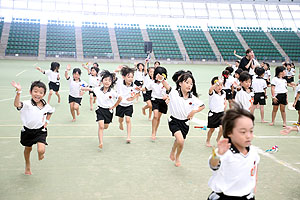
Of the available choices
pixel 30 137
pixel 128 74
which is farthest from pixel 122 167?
pixel 128 74

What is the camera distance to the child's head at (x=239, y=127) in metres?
2.50

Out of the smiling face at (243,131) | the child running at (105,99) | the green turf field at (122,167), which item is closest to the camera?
the smiling face at (243,131)

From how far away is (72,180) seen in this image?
436 cm

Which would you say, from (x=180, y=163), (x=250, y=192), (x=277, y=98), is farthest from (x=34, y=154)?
(x=277, y=98)

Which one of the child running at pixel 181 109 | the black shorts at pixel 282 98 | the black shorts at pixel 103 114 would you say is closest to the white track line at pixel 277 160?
the child running at pixel 181 109

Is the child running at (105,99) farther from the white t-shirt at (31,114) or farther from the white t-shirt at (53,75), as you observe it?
the white t-shirt at (53,75)

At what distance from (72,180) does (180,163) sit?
1.92m

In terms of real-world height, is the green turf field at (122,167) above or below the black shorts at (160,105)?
below

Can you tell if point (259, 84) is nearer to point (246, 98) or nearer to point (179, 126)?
point (246, 98)

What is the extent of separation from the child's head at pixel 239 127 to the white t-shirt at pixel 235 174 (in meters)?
0.12

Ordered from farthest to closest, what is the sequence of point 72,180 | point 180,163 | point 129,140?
point 129,140, point 180,163, point 72,180

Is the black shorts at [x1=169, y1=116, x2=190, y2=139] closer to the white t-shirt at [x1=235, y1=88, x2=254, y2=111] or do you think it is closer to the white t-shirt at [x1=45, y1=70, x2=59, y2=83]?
the white t-shirt at [x1=235, y1=88, x2=254, y2=111]

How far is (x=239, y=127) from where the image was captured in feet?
8.25

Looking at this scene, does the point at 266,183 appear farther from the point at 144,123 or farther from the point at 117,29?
the point at 117,29
